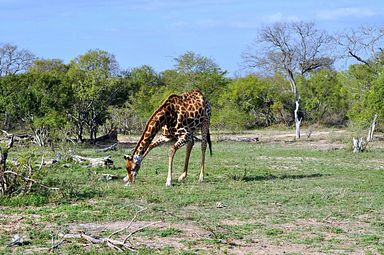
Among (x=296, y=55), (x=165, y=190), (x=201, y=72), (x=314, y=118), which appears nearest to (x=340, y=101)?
(x=314, y=118)

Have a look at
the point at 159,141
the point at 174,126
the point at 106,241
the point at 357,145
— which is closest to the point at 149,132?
the point at 159,141

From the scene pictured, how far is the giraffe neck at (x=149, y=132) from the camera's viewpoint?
15602 millimetres

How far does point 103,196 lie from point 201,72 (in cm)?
3008

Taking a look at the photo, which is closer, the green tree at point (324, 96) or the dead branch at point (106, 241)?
the dead branch at point (106, 241)

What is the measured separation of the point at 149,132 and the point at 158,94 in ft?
89.0

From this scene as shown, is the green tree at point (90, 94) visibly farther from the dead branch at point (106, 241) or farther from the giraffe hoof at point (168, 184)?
the dead branch at point (106, 241)

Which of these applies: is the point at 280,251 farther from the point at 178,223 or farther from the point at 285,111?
the point at 285,111

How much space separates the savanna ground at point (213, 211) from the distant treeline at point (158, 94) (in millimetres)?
9581

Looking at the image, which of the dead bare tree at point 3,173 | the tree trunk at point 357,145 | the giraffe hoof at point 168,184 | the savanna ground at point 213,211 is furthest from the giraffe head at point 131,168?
the tree trunk at point 357,145

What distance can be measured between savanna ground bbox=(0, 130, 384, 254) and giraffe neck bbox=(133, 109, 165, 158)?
0.81 metres

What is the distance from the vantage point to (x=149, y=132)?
51.7 feet

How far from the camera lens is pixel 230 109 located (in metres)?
38.5

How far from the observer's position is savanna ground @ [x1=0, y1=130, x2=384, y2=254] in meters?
8.98

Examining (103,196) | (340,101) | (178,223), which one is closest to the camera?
(178,223)
